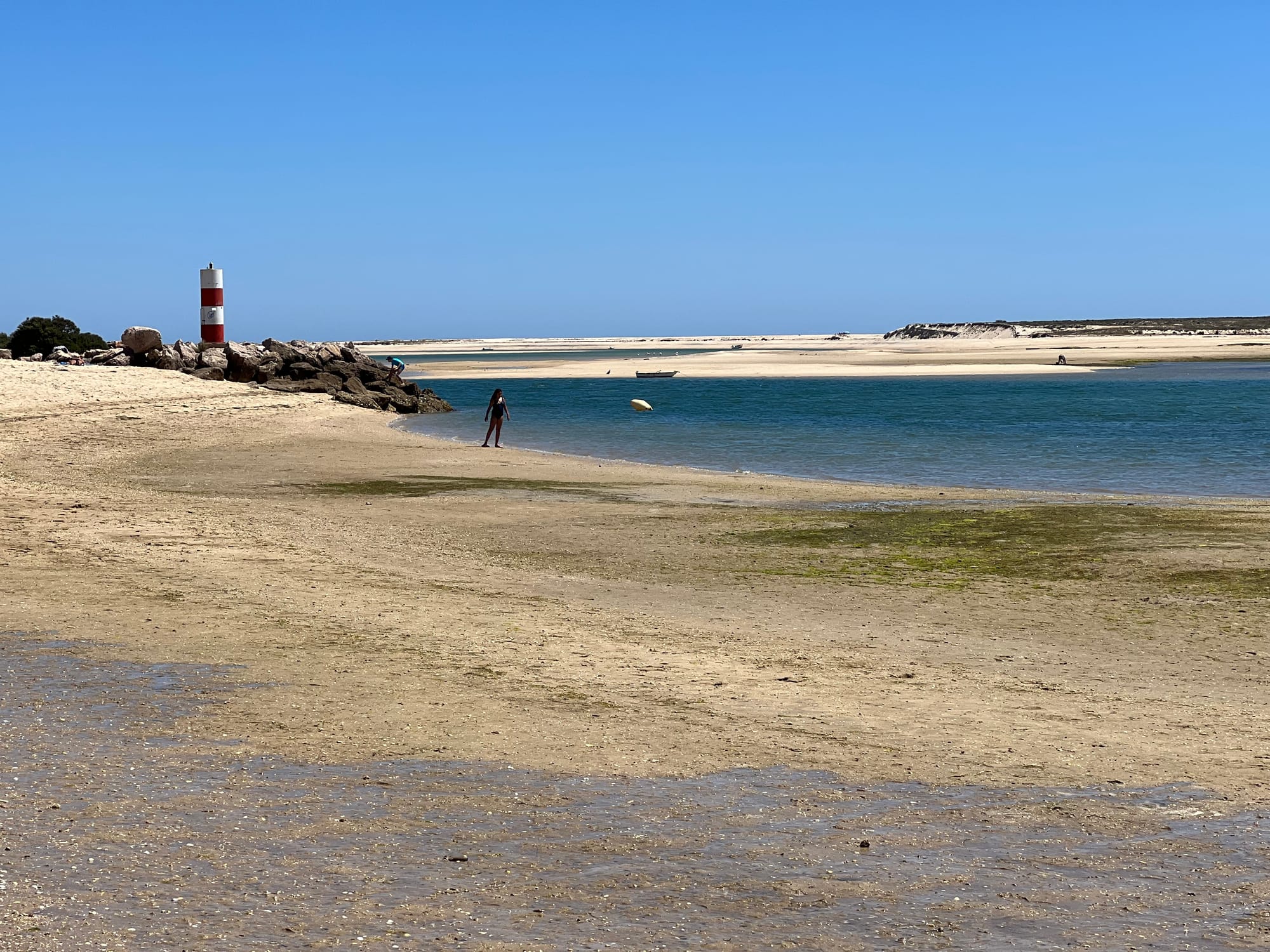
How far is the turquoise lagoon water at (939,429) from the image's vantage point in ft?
90.2

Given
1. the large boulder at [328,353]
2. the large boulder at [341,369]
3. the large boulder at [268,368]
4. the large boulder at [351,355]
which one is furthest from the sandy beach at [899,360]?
the large boulder at [268,368]

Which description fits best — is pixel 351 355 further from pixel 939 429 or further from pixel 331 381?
pixel 939 429

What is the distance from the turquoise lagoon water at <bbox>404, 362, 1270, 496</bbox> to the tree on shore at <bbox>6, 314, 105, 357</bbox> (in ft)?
56.7

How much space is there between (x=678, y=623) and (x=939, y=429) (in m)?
32.4

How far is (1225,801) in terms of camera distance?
20.8ft

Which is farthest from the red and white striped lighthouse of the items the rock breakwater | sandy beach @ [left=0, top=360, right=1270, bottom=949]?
sandy beach @ [left=0, top=360, right=1270, bottom=949]

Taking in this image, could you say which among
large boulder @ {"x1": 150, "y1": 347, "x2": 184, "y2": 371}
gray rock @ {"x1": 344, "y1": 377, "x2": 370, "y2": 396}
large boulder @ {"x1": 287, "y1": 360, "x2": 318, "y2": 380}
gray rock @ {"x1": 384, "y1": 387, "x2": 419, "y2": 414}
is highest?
large boulder @ {"x1": 150, "y1": 347, "x2": 184, "y2": 371}

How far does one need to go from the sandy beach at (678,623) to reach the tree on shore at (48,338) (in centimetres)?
4192

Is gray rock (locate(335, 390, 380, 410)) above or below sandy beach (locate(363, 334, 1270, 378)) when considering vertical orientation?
below

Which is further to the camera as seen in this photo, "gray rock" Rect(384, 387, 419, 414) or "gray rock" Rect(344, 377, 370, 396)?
"gray rock" Rect(384, 387, 419, 414)

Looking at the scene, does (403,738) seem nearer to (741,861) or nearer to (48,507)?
(741,861)

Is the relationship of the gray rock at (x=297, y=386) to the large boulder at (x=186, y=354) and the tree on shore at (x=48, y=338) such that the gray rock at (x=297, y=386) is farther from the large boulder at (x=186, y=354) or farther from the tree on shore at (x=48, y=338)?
the tree on shore at (x=48, y=338)

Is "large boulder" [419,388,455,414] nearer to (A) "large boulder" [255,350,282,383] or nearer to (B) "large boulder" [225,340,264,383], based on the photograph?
(A) "large boulder" [255,350,282,383]

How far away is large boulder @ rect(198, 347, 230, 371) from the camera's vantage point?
164 feet
